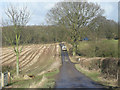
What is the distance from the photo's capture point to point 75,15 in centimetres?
3303

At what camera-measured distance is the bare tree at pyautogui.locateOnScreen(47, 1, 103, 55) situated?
108ft

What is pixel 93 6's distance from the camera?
32969 millimetres

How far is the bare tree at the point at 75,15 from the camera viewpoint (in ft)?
108

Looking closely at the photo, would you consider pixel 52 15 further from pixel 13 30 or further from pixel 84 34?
pixel 13 30

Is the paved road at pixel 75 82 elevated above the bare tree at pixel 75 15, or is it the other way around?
the bare tree at pixel 75 15

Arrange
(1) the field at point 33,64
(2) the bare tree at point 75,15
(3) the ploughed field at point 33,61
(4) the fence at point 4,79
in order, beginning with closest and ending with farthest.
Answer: (4) the fence at point 4,79 < (1) the field at point 33,64 < (3) the ploughed field at point 33,61 < (2) the bare tree at point 75,15

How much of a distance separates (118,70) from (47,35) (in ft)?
164

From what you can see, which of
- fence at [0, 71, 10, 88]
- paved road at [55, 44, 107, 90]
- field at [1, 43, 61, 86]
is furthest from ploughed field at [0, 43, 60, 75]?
paved road at [55, 44, 107, 90]

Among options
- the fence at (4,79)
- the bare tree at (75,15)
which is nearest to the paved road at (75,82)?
the fence at (4,79)

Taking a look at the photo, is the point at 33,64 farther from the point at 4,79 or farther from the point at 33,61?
the point at 4,79

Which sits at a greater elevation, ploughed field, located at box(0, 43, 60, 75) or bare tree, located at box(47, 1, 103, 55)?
bare tree, located at box(47, 1, 103, 55)

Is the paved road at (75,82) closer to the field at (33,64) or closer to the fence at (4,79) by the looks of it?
the field at (33,64)

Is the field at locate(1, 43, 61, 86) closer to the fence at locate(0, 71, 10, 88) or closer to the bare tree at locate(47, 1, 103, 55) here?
the fence at locate(0, 71, 10, 88)

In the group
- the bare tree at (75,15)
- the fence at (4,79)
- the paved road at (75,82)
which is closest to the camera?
the paved road at (75,82)
